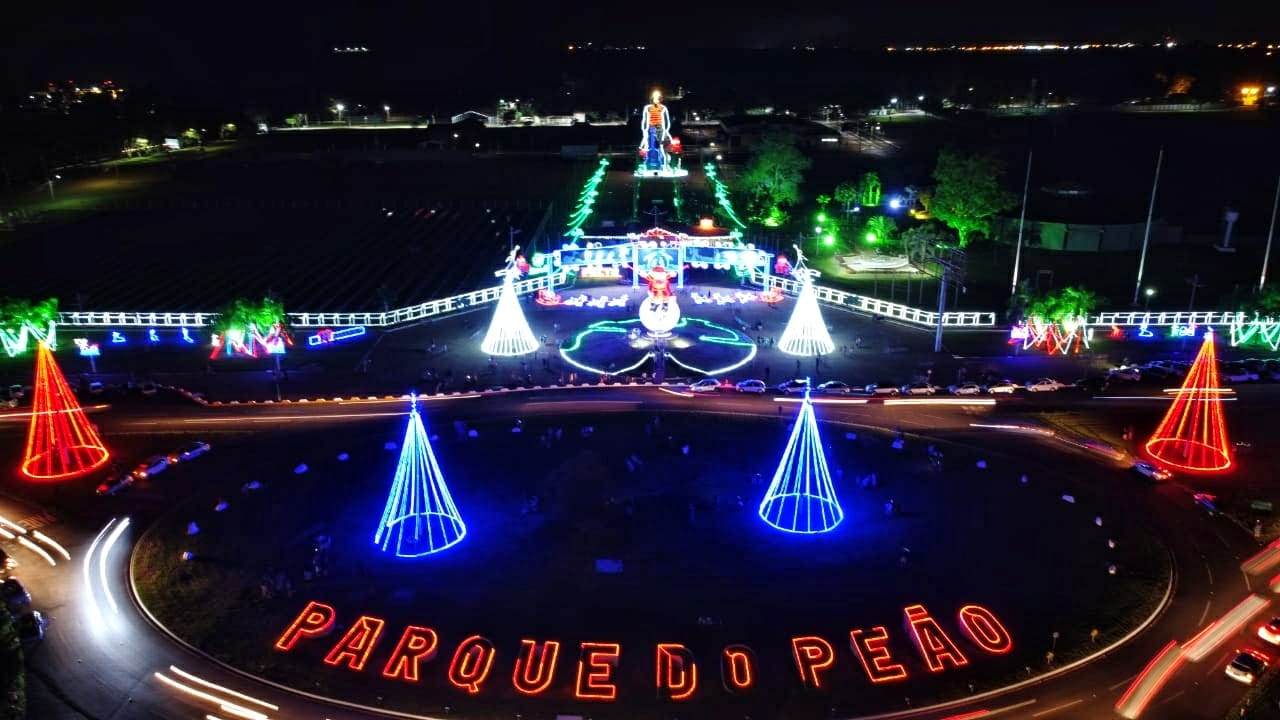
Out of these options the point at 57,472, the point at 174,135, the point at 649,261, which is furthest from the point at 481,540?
the point at 174,135

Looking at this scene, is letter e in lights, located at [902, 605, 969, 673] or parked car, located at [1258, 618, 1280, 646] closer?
letter e in lights, located at [902, 605, 969, 673]

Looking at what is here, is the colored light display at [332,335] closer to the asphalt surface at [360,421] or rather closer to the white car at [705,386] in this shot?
the asphalt surface at [360,421]

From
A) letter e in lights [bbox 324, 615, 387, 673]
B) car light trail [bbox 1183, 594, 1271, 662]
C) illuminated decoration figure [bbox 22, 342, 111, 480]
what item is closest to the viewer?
letter e in lights [bbox 324, 615, 387, 673]

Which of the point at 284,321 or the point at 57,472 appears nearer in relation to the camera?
the point at 57,472

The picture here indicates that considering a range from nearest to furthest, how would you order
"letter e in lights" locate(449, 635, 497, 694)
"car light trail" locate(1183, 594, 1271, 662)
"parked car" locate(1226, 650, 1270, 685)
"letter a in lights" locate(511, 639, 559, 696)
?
"parked car" locate(1226, 650, 1270, 685) → "letter a in lights" locate(511, 639, 559, 696) → "letter e in lights" locate(449, 635, 497, 694) → "car light trail" locate(1183, 594, 1271, 662)

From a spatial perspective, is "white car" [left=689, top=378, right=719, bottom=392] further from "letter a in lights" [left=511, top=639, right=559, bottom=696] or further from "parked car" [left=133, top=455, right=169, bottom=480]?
"parked car" [left=133, top=455, right=169, bottom=480]

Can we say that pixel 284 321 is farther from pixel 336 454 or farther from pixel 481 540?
pixel 481 540

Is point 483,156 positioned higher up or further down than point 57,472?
higher up

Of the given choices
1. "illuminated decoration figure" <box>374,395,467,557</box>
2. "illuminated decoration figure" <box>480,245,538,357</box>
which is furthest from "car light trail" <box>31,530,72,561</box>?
"illuminated decoration figure" <box>480,245,538,357</box>
